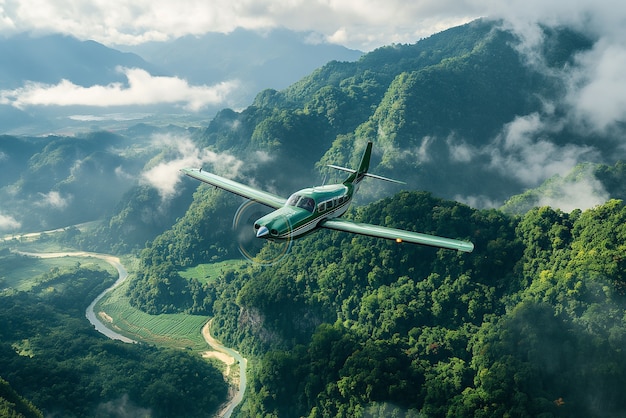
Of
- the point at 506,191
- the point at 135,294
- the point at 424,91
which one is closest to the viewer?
the point at 135,294

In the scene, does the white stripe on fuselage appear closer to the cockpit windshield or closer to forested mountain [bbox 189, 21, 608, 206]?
the cockpit windshield

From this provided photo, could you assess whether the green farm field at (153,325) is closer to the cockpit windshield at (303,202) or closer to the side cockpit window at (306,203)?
the cockpit windshield at (303,202)

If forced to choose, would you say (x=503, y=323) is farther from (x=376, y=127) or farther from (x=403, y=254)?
(x=376, y=127)

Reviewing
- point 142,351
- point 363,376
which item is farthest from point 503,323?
point 142,351

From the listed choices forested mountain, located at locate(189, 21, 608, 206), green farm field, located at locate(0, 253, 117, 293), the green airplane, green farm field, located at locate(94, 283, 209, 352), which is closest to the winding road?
green farm field, located at locate(94, 283, 209, 352)

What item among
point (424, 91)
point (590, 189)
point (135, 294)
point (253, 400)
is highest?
point (424, 91)

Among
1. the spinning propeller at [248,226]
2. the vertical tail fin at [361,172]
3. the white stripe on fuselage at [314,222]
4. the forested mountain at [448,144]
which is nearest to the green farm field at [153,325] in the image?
the forested mountain at [448,144]

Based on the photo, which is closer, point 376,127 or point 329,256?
point 329,256
